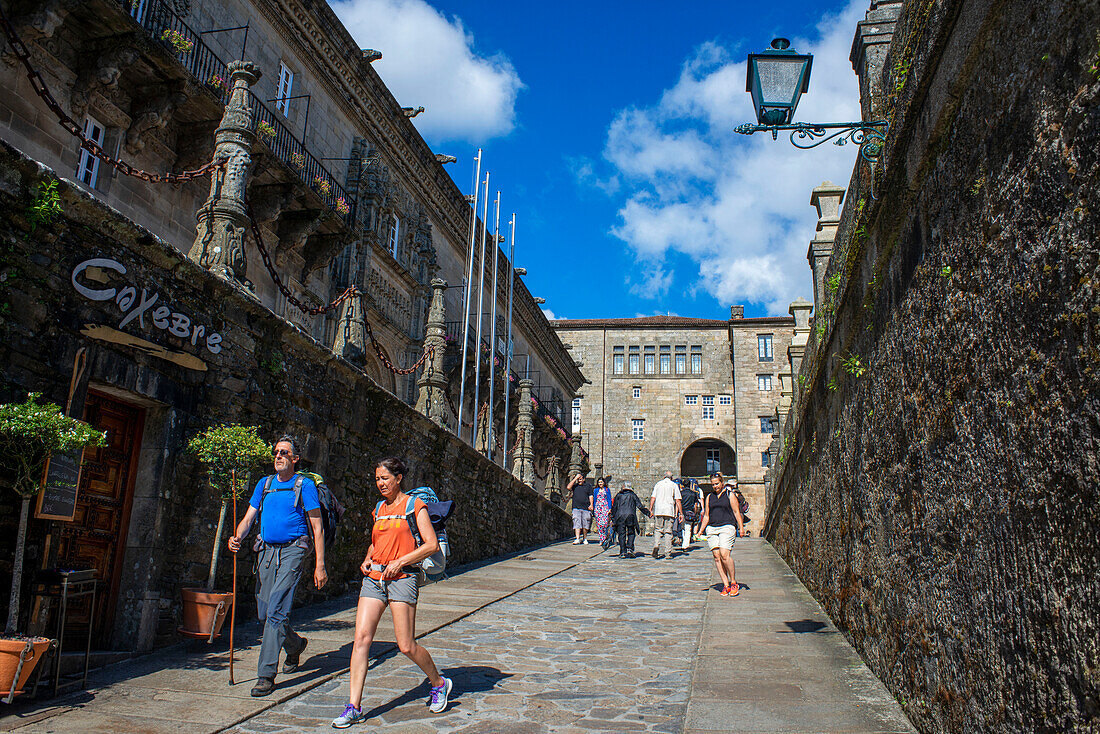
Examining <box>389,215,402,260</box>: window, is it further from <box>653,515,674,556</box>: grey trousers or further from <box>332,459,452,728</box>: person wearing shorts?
<box>332,459,452,728</box>: person wearing shorts

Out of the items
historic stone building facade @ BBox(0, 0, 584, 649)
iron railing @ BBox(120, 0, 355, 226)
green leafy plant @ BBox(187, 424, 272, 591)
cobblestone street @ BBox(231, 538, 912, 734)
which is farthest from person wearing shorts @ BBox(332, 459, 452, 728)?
iron railing @ BBox(120, 0, 355, 226)

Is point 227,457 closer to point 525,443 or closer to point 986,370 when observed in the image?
point 986,370

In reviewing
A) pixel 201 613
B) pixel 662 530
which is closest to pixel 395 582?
pixel 201 613

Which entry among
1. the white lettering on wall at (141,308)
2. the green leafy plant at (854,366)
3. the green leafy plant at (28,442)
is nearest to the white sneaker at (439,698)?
the green leafy plant at (28,442)

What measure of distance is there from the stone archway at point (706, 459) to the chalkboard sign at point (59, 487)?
151ft

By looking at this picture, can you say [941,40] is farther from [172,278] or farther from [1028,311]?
[172,278]

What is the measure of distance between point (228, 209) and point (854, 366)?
5728 millimetres

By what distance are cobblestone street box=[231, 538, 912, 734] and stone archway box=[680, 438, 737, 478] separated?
41.6m

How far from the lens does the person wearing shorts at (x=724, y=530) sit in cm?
930

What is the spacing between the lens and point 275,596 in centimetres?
486

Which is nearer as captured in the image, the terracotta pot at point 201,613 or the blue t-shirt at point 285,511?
the blue t-shirt at point 285,511

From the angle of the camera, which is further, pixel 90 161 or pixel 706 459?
pixel 706 459

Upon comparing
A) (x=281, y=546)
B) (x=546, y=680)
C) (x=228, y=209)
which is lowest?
(x=546, y=680)

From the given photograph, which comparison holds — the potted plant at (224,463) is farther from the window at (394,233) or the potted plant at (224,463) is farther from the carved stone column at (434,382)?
the window at (394,233)
